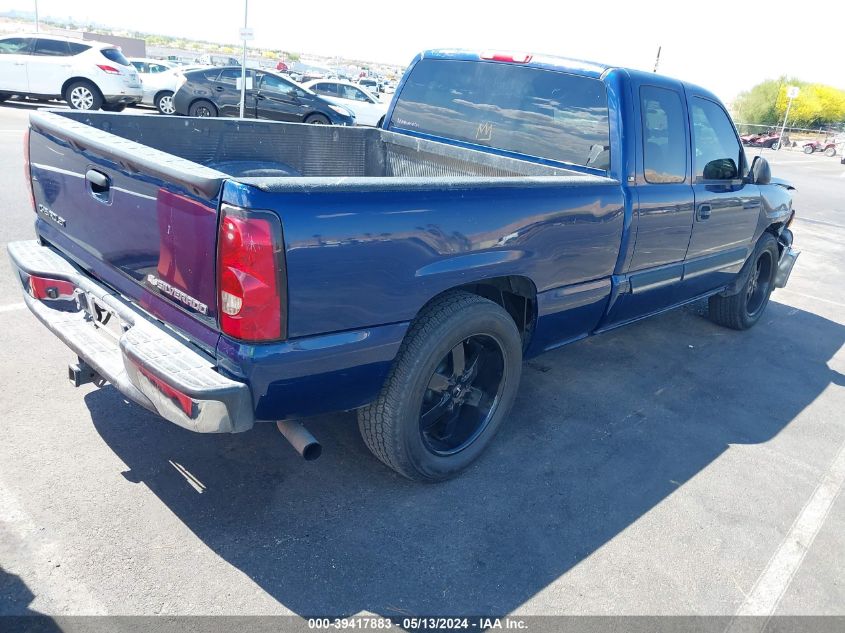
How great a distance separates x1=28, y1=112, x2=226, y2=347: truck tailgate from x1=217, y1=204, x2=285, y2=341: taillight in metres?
0.07

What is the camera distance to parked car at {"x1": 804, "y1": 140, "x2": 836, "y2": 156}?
40.1 metres

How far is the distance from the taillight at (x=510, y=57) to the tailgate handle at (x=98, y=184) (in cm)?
253

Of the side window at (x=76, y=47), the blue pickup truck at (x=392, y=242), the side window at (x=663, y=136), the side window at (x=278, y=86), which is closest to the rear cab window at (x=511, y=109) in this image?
the blue pickup truck at (x=392, y=242)

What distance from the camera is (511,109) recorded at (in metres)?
4.20

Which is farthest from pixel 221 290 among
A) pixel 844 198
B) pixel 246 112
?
pixel 844 198

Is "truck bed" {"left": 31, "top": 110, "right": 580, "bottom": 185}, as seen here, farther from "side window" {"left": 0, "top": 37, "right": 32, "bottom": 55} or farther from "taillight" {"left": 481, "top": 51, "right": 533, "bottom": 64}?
"side window" {"left": 0, "top": 37, "right": 32, "bottom": 55}

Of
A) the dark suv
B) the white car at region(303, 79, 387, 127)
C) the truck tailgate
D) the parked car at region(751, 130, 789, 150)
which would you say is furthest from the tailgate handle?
the parked car at region(751, 130, 789, 150)

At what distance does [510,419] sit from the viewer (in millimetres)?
4000

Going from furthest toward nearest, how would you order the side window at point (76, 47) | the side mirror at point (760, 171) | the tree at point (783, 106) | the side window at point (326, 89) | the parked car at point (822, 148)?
the tree at point (783, 106) → the parked car at point (822, 148) → the side window at point (326, 89) → the side window at point (76, 47) → the side mirror at point (760, 171)

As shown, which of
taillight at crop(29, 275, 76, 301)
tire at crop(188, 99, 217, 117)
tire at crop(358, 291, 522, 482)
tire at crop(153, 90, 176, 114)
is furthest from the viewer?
tire at crop(153, 90, 176, 114)

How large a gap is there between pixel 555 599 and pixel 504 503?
1.99ft

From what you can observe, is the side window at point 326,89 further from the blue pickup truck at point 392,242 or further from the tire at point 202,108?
the blue pickup truck at point 392,242

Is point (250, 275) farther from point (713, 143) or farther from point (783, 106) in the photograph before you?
point (783, 106)

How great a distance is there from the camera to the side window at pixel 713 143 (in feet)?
14.8
